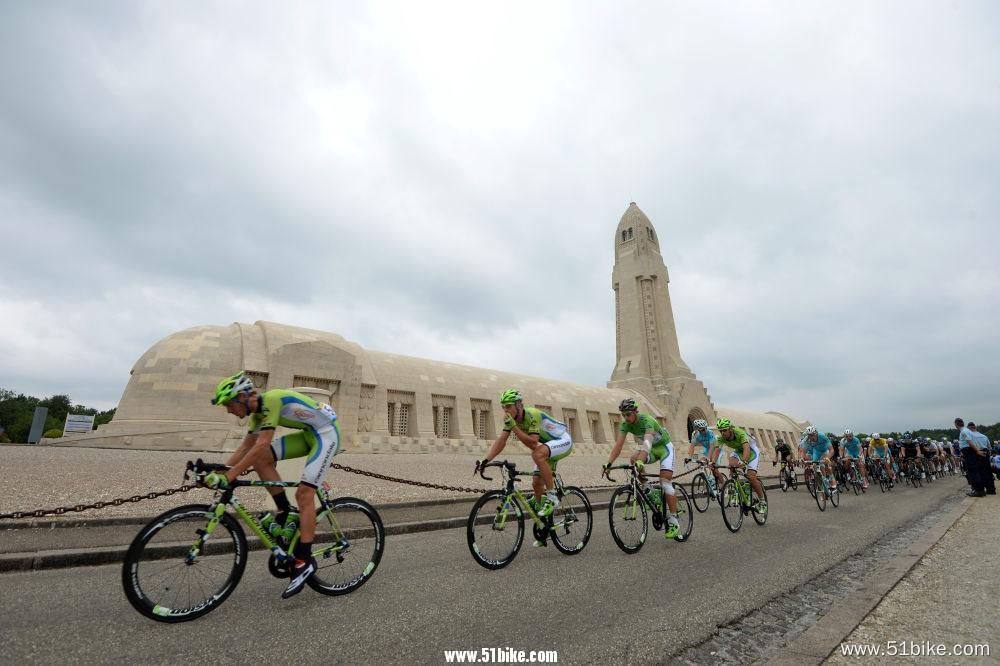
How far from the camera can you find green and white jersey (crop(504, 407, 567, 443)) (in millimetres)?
6418

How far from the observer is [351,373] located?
79.1 feet

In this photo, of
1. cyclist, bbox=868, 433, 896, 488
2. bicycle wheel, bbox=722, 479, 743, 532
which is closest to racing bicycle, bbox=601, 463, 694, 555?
bicycle wheel, bbox=722, 479, 743, 532

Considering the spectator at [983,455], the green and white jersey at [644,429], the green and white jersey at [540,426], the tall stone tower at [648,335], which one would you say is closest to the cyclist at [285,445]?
the green and white jersey at [540,426]

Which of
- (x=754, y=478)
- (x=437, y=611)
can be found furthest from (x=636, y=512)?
(x=437, y=611)

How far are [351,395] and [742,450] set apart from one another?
19099mm

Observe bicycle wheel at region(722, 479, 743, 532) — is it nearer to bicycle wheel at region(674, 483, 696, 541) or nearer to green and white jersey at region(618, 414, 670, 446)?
bicycle wheel at region(674, 483, 696, 541)

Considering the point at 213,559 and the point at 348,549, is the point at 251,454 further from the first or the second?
the point at 348,549

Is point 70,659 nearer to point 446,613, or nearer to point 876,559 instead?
point 446,613

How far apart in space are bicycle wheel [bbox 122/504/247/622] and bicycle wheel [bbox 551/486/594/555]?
369cm

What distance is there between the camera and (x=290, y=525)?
4309 millimetres

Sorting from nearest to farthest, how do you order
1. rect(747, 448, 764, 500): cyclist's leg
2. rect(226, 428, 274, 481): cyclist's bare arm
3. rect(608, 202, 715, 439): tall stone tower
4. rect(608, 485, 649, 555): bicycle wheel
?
1. rect(226, 428, 274, 481): cyclist's bare arm
2. rect(608, 485, 649, 555): bicycle wheel
3. rect(747, 448, 764, 500): cyclist's leg
4. rect(608, 202, 715, 439): tall stone tower

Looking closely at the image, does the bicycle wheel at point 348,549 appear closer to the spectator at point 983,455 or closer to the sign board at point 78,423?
the spectator at point 983,455

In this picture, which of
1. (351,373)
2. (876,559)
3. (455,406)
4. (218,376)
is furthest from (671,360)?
(876,559)
